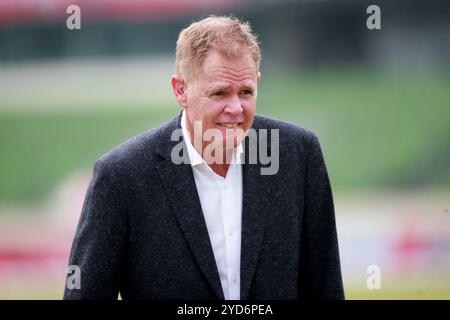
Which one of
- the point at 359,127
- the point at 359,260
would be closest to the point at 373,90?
the point at 359,127

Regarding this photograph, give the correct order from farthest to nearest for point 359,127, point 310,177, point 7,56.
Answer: point 7,56, point 359,127, point 310,177

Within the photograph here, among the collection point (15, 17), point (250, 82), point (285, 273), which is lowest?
point (285, 273)

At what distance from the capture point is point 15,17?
13500 mm

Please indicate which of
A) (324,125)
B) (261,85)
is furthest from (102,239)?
(261,85)

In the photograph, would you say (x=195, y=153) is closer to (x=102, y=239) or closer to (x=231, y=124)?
(x=231, y=124)

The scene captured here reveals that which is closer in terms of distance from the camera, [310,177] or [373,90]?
[310,177]

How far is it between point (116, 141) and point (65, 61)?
1467mm

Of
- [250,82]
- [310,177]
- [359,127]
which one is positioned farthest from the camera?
[359,127]

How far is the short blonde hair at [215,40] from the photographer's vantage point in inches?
80.8

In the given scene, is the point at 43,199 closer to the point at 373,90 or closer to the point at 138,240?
the point at 373,90

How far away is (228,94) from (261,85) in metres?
11.5

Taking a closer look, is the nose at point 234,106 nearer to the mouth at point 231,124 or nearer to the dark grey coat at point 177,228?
the mouth at point 231,124

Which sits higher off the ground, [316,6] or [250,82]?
[316,6]

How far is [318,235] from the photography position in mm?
2209
